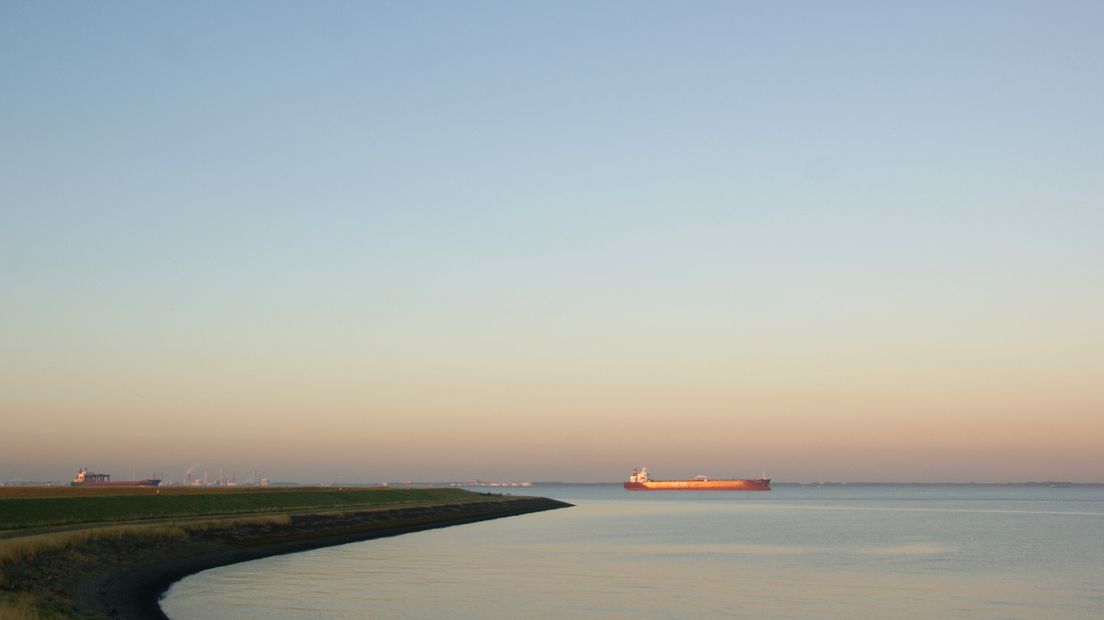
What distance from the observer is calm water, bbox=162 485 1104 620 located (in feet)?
137

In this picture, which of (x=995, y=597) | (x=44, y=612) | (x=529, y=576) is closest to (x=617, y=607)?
(x=529, y=576)

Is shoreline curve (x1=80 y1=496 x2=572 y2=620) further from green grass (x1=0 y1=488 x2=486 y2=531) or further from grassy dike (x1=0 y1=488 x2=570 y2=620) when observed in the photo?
green grass (x1=0 y1=488 x2=486 y2=531)

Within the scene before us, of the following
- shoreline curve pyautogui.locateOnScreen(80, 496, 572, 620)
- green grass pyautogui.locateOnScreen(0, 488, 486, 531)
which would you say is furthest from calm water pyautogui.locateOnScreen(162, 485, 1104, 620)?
green grass pyautogui.locateOnScreen(0, 488, 486, 531)

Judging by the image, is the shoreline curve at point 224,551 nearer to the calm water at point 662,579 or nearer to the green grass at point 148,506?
the calm water at point 662,579

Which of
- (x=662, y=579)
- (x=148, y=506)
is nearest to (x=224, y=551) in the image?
(x=148, y=506)

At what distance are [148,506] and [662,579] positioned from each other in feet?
141

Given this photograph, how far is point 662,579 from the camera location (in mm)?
54094

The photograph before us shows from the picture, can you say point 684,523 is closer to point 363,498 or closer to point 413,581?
point 363,498

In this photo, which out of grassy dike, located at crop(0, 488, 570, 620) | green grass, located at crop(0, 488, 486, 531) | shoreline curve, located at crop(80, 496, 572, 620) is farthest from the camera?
green grass, located at crop(0, 488, 486, 531)

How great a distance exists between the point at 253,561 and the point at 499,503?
343 feet

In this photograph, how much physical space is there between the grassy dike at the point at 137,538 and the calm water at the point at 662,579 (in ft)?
8.35

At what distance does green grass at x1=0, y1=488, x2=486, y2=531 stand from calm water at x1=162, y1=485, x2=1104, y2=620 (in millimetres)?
12396

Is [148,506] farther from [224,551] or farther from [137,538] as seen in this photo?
[137,538]

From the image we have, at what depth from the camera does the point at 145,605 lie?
4031 cm
